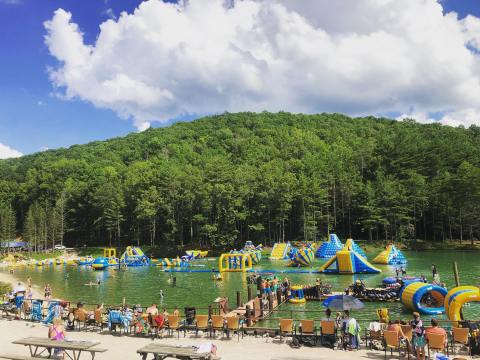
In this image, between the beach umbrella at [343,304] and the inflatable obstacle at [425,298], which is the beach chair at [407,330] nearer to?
the beach umbrella at [343,304]

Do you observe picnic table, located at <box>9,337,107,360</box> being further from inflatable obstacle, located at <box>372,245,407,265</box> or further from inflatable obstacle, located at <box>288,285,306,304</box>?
inflatable obstacle, located at <box>372,245,407,265</box>

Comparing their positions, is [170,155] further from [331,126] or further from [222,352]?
[222,352]

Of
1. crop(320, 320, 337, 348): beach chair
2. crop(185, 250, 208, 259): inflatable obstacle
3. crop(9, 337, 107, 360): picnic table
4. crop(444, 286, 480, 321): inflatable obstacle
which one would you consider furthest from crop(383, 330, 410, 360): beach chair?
crop(185, 250, 208, 259): inflatable obstacle

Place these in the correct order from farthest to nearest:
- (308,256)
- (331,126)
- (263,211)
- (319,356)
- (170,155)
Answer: (331,126) → (170,155) → (263,211) → (308,256) → (319,356)

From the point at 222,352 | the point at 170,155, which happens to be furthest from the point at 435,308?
the point at 170,155

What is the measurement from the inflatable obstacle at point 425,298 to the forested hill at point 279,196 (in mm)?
47270

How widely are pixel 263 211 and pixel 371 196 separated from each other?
65.4 feet

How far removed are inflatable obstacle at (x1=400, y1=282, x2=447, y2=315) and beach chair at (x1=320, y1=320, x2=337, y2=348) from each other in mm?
8540

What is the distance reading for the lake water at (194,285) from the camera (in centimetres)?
2423

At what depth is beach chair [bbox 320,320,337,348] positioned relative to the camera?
1480 cm

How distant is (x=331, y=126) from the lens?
12825 centimetres

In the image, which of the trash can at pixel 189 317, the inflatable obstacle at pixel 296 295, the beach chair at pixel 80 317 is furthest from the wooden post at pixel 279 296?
the beach chair at pixel 80 317

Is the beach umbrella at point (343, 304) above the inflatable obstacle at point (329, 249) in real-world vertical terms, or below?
above

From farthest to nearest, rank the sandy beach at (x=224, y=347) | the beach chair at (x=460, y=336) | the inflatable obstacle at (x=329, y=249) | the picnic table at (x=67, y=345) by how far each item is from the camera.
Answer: the inflatable obstacle at (x=329, y=249)
the beach chair at (x=460, y=336)
the sandy beach at (x=224, y=347)
the picnic table at (x=67, y=345)
